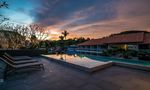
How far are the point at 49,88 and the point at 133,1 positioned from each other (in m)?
8.67

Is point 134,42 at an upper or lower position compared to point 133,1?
lower

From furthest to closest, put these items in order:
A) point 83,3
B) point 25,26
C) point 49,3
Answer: point 25,26 < point 49,3 < point 83,3

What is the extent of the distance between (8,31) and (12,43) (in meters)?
1.82

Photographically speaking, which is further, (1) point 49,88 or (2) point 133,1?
(2) point 133,1

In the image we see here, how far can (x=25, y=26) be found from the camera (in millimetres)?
15445

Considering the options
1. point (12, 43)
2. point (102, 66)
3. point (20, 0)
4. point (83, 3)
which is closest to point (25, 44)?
point (12, 43)

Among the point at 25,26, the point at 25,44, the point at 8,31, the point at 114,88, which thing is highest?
the point at 25,26

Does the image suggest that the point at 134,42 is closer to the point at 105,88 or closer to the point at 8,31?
the point at 105,88

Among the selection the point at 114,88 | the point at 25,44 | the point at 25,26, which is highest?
the point at 25,26

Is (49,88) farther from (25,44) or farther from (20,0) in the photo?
(25,44)

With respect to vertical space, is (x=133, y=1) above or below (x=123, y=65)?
above

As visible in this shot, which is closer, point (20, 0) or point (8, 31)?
point (20, 0)

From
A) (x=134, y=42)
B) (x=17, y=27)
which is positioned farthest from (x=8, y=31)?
(x=134, y=42)

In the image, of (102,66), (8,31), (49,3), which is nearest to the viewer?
(102,66)
